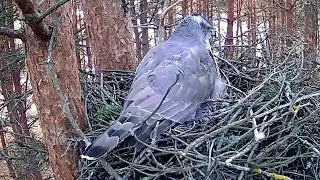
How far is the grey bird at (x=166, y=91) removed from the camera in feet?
6.17

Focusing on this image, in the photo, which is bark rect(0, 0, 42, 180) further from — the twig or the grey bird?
the twig

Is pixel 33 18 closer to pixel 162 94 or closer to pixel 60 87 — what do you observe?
pixel 60 87

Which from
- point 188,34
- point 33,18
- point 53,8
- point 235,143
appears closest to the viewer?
point 53,8

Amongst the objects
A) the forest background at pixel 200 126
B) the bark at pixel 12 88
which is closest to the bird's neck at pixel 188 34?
the forest background at pixel 200 126

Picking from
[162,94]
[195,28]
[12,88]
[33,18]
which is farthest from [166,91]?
[12,88]

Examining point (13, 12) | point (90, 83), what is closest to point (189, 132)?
point (90, 83)

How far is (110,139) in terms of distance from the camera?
184cm

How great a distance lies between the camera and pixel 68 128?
6.75 feet

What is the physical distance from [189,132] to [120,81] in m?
0.83

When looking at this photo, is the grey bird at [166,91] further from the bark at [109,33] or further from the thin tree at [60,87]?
the bark at [109,33]

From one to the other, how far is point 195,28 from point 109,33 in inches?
22.1

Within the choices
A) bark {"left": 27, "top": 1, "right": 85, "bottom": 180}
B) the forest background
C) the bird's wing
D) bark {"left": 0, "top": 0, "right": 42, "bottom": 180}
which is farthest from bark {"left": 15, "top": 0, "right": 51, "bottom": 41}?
bark {"left": 0, "top": 0, "right": 42, "bottom": 180}

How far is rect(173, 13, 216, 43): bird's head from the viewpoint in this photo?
2756mm

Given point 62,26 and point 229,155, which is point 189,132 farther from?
point 62,26
